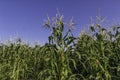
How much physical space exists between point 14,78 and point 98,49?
3.30 meters

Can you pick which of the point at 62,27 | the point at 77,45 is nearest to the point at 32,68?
the point at 77,45

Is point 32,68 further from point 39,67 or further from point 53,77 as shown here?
point 53,77

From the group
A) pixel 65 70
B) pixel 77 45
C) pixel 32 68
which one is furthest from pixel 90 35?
pixel 32 68

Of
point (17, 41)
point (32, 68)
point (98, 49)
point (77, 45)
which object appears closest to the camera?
point (98, 49)

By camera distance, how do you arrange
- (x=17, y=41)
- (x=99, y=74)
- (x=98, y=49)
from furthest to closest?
(x=17, y=41)
(x=98, y=49)
(x=99, y=74)

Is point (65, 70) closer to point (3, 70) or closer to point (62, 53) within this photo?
point (62, 53)

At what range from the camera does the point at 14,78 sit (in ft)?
28.5

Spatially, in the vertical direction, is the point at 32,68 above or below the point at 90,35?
below

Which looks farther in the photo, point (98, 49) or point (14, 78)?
point (14, 78)

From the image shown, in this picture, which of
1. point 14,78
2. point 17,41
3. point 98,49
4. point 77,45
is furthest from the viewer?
point 17,41

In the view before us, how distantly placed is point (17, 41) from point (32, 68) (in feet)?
4.73

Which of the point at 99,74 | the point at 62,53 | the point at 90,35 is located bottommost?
the point at 99,74

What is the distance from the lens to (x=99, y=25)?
722cm

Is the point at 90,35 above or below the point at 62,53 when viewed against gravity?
above
